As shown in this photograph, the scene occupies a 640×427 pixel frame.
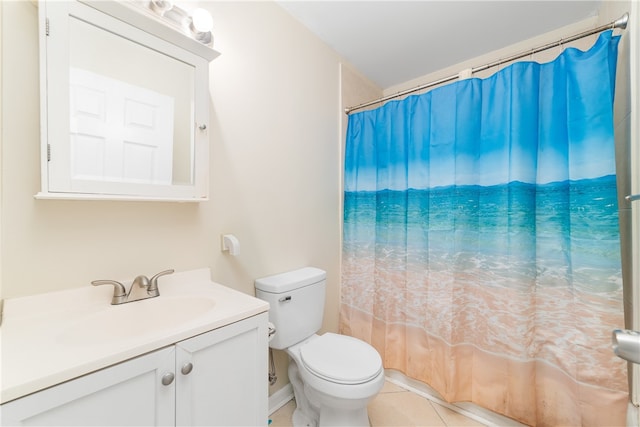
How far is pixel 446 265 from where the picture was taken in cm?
157

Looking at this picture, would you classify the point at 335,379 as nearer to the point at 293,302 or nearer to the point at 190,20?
the point at 293,302

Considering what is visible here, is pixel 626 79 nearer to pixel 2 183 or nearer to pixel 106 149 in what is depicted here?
pixel 106 149

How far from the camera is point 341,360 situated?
130 cm

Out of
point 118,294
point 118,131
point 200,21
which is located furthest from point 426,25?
point 118,294

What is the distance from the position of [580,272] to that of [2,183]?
221 cm

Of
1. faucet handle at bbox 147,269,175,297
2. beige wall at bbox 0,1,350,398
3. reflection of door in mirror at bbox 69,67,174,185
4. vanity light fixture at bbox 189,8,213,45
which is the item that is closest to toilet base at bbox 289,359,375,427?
beige wall at bbox 0,1,350,398

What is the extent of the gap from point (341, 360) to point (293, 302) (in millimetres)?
377

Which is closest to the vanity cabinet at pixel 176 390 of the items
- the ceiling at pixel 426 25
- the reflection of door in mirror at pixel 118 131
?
the reflection of door in mirror at pixel 118 131

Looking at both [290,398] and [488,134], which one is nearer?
[488,134]

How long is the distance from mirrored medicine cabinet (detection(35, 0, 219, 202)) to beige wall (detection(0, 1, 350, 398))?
8 centimetres

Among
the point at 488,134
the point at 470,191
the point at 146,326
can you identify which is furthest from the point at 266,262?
the point at 488,134

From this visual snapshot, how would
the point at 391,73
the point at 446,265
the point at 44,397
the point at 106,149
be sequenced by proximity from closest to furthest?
1. the point at 44,397
2. the point at 106,149
3. the point at 446,265
4. the point at 391,73

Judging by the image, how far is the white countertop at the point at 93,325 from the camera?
22.1 inches

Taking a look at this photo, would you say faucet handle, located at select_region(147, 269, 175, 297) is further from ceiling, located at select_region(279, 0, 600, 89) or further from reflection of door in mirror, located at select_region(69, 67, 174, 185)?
ceiling, located at select_region(279, 0, 600, 89)
